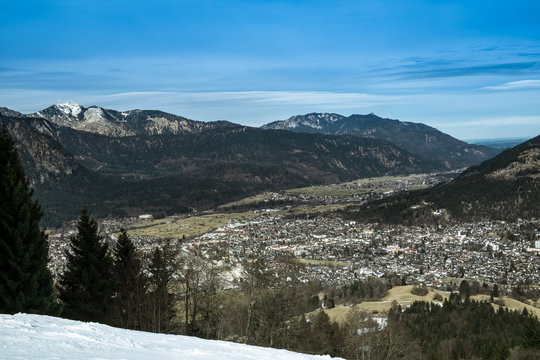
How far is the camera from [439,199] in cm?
13862

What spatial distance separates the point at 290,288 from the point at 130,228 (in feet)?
384

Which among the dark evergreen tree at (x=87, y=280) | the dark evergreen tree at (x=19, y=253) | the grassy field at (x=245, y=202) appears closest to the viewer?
the dark evergreen tree at (x=19, y=253)

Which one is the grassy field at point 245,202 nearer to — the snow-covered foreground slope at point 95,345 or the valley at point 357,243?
the valley at point 357,243

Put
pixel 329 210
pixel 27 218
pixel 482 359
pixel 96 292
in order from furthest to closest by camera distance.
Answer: pixel 329 210 → pixel 482 359 → pixel 96 292 → pixel 27 218

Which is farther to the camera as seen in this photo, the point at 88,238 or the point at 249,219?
the point at 249,219

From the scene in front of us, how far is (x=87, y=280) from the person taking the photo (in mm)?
22109

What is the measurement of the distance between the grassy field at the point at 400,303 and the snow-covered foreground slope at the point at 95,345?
3947 centimetres

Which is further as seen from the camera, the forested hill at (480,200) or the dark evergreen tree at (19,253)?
the forested hill at (480,200)

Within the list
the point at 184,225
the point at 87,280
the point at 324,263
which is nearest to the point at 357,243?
the point at 324,263

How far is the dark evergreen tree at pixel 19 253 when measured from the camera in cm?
1669

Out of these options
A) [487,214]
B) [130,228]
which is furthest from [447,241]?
[130,228]

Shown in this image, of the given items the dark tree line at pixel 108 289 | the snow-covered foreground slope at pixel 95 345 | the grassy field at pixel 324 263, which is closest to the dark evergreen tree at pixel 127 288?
the dark tree line at pixel 108 289

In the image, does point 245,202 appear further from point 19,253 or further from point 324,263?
point 19,253

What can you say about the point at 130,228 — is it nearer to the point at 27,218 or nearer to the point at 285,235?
the point at 285,235
